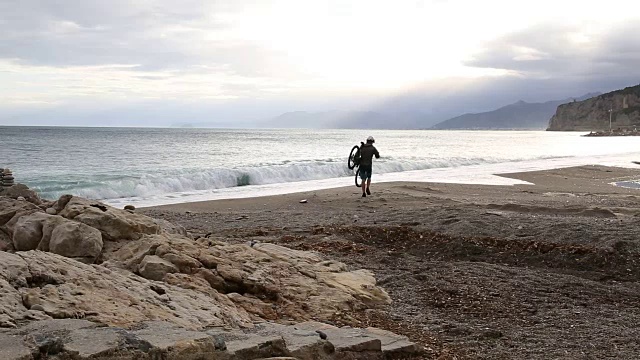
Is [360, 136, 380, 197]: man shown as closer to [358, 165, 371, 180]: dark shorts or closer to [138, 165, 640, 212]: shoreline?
[358, 165, 371, 180]: dark shorts

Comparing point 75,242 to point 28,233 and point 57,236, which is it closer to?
point 57,236

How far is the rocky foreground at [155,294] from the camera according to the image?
12.3ft

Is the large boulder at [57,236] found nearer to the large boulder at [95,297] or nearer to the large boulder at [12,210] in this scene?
the large boulder at [12,210]

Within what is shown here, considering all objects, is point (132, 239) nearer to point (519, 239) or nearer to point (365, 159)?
point (519, 239)

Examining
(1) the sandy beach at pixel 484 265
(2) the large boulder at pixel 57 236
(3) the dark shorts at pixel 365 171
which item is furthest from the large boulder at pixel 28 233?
(3) the dark shorts at pixel 365 171

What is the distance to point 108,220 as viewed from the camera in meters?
6.62

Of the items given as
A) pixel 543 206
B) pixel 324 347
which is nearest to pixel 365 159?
pixel 543 206

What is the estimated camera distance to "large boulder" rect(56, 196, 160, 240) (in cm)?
655

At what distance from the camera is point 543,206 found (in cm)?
1476

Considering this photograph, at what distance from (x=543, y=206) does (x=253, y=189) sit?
1371cm

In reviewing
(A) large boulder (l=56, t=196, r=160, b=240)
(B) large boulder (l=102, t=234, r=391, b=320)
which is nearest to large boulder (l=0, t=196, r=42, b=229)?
(A) large boulder (l=56, t=196, r=160, b=240)

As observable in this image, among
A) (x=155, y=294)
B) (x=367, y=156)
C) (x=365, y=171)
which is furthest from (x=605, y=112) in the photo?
(x=155, y=294)

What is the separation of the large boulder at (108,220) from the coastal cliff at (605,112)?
177368 millimetres

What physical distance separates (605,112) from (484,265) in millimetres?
193482
